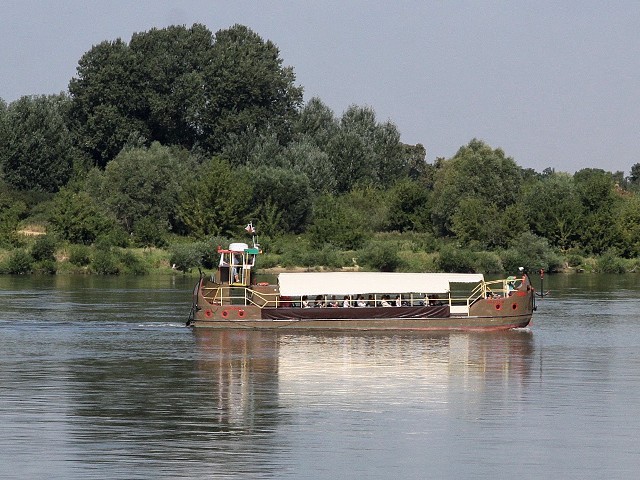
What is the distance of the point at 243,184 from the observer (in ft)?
420

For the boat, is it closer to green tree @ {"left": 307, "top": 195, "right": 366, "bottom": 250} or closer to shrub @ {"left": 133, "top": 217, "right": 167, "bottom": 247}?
shrub @ {"left": 133, "top": 217, "right": 167, "bottom": 247}

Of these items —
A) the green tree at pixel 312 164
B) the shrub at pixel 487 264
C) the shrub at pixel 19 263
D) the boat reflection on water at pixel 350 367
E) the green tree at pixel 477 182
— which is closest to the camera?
the boat reflection on water at pixel 350 367

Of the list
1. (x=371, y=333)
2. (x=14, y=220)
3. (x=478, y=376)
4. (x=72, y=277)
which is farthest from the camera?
(x=14, y=220)

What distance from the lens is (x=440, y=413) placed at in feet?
122

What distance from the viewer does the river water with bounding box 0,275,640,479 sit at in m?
30.5

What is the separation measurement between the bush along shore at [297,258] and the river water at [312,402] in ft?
148

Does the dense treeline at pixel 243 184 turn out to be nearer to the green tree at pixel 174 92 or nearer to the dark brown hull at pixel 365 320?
the green tree at pixel 174 92

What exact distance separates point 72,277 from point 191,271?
409 inches

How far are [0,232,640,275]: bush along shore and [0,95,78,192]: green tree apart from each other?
84.7 ft

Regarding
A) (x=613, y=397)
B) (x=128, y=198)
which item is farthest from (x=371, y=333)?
(x=128, y=198)

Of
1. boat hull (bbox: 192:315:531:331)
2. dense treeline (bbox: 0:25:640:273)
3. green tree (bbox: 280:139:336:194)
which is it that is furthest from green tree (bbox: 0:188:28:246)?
boat hull (bbox: 192:315:531:331)

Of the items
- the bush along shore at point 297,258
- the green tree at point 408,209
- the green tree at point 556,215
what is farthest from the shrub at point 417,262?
the green tree at point 408,209

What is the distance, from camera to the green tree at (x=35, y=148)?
140 m

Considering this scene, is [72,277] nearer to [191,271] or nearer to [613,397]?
[191,271]
